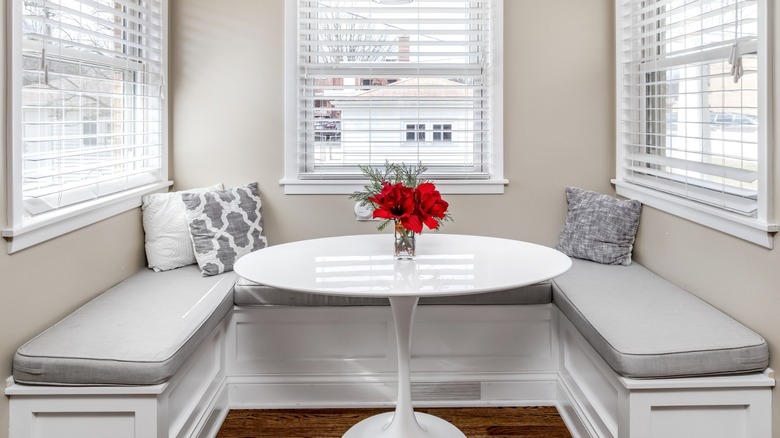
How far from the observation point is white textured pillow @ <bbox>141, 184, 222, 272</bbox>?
2889 mm

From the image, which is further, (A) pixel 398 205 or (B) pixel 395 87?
(B) pixel 395 87

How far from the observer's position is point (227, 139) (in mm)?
3193

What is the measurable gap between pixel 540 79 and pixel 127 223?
6.51 feet

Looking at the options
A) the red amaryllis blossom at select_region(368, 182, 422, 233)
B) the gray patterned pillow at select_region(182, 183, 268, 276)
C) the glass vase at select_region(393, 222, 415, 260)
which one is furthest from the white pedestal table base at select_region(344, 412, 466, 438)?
the gray patterned pillow at select_region(182, 183, 268, 276)

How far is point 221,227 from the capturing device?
9.59 ft

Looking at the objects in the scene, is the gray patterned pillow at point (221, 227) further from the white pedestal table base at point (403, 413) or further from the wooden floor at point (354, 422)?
the white pedestal table base at point (403, 413)

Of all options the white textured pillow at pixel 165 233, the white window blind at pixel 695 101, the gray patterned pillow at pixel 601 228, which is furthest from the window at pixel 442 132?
the white textured pillow at pixel 165 233

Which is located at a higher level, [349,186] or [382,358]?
[349,186]

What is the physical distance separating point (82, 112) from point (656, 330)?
2.13 metres

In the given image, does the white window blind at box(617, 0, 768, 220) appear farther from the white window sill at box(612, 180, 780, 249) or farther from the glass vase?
the glass vase

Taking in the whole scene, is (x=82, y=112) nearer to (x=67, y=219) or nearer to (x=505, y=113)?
(x=67, y=219)

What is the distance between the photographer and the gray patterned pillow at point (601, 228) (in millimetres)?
2943

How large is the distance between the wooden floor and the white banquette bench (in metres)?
0.06

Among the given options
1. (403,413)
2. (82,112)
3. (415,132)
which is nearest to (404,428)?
(403,413)
